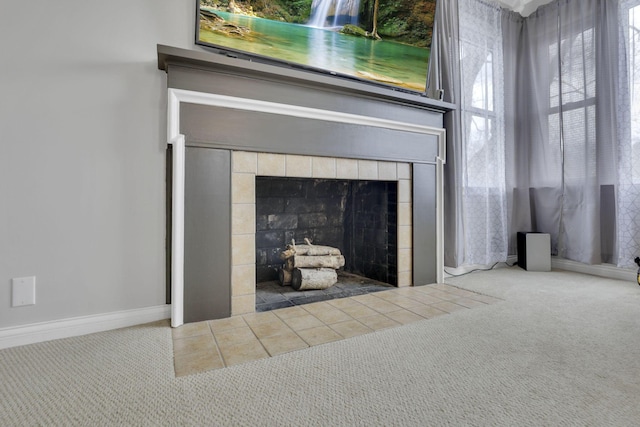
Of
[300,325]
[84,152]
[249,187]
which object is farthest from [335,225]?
[84,152]

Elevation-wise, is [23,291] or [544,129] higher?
[544,129]

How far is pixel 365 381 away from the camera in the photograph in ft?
3.50

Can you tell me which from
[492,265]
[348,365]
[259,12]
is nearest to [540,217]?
[492,265]

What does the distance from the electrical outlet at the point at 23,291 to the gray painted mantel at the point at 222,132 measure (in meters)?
0.59

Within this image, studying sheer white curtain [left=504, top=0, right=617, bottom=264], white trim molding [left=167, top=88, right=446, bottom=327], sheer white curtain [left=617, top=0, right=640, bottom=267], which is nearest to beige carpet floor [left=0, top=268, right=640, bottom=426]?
white trim molding [left=167, top=88, right=446, bottom=327]

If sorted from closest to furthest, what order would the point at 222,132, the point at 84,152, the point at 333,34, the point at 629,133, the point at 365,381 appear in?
1. the point at 365,381
2. the point at 84,152
3. the point at 222,132
4. the point at 333,34
5. the point at 629,133

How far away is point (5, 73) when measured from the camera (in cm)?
135

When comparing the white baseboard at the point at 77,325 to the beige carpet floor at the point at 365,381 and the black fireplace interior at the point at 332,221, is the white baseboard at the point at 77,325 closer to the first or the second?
the beige carpet floor at the point at 365,381

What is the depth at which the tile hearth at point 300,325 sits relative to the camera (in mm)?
1262

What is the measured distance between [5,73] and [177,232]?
3.25 ft

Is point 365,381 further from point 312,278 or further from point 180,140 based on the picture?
point 180,140

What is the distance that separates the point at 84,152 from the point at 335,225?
176 centimetres

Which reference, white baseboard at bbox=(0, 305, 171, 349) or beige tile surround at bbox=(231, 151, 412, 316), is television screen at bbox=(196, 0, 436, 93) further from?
white baseboard at bbox=(0, 305, 171, 349)

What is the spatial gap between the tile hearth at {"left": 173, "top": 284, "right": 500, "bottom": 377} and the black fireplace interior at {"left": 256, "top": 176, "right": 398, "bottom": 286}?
0.42 metres
